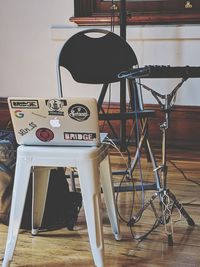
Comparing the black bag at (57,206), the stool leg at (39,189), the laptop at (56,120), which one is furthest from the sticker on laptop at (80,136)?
the black bag at (57,206)

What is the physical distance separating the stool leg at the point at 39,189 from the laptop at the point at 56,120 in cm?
25

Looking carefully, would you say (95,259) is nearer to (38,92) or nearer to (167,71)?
(167,71)

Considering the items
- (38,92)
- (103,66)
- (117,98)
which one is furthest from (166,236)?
(38,92)

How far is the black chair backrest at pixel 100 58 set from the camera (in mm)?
2297

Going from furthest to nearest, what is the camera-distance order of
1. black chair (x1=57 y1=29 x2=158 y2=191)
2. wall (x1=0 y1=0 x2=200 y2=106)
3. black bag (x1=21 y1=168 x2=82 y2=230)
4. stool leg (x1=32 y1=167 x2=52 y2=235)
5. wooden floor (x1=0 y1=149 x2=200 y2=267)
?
1. wall (x1=0 y1=0 x2=200 y2=106)
2. black chair (x1=57 y1=29 x2=158 y2=191)
3. black bag (x1=21 y1=168 x2=82 y2=230)
4. stool leg (x1=32 y1=167 x2=52 y2=235)
5. wooden floor (x1=0 y1=149 x2=200 y2=267)

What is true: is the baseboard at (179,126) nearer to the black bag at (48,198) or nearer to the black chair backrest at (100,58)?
the black chair backrest at (100,58)

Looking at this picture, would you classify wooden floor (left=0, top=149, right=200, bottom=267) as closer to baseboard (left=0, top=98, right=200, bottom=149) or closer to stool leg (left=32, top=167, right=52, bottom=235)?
stool leg (left=32, top=167, right=52, bottom=235)

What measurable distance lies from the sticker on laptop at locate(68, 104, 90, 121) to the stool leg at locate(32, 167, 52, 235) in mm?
362

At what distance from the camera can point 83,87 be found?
10.9 ft

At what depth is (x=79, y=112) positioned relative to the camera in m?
1.47

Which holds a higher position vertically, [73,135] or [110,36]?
[110,36]

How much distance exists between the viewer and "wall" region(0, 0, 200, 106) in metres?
3.10

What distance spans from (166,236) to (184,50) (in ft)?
5.27

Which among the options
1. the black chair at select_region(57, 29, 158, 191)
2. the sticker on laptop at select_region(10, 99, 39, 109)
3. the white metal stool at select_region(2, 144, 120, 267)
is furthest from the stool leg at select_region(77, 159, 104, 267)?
the black chair at select_region(57, 29, 158, 191)
